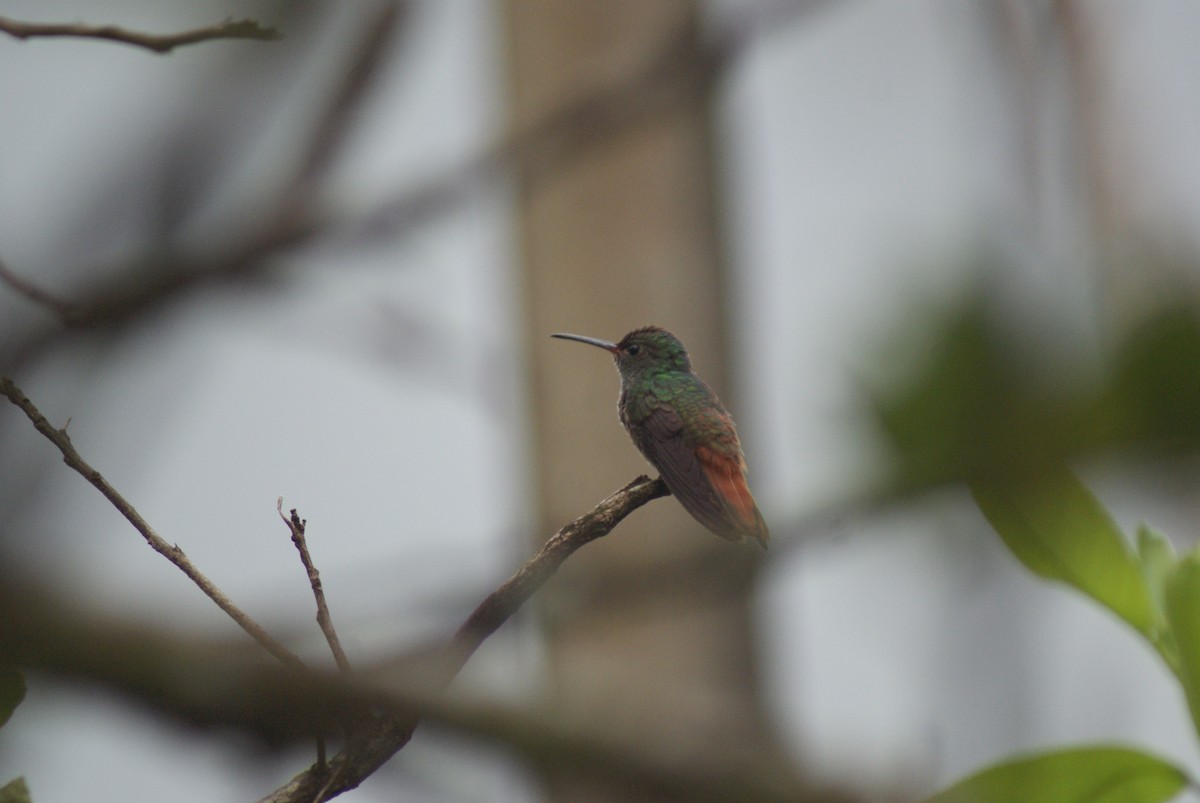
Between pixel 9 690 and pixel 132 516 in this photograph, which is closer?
pixel 9 690

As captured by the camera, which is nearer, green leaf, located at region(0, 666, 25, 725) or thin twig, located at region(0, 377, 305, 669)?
green leaf, located at region(0, 666, 25, 725)

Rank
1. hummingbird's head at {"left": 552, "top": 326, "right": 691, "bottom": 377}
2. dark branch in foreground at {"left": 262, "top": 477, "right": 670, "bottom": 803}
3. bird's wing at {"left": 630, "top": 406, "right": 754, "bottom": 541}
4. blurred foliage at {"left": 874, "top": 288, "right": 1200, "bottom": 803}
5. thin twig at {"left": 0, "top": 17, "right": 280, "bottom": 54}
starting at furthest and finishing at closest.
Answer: hummingbird's head at {"left": 552, "top": 326, "right": 691, "bottom": 377}, bird's wing at {"left": 630, "top": 406, "right": 754, "bottom": 541}, thin twig at {"left": 0, "top": 17, "right": 280, "bottom": 54}, dark branch in foreground at {"left": 262, "top": 477, "right": 670, "bottom": 803}, blurred foliage at {"left": 874, "top": 288, "right": 1200, "bottom": 803}

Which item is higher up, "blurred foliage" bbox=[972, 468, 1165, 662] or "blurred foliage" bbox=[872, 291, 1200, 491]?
"blurred foliage" bbox=[872, 291, 1200, 491]

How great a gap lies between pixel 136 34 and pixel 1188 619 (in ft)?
3.01

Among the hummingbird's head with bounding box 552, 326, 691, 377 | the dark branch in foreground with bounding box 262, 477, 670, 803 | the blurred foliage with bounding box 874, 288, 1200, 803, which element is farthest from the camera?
the hummingbird's head with bounding box 552, 326, 691, 377

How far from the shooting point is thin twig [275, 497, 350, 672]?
0.52m

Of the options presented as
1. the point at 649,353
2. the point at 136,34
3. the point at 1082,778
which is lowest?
the point at 1082,778

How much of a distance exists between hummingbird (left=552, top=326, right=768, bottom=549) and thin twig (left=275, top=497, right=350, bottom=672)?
0.86 feet

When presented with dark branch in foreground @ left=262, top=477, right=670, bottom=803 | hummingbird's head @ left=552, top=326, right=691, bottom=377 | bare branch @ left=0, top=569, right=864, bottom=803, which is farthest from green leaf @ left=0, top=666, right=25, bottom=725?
hummingbird's head @ left=552, top=326, right=691, bottom=377

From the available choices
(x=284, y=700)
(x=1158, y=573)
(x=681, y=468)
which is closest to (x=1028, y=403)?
(x=284, y=700)

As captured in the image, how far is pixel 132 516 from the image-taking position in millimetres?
622

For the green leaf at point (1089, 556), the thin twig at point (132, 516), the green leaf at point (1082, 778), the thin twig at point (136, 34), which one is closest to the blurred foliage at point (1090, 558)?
the green leaf at point (1089, 556)

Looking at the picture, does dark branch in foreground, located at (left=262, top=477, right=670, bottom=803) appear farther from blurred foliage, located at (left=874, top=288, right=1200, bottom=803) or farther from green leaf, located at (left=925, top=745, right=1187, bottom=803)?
green leaf, located at (left=925, top=745, right=1187, bottom=803)

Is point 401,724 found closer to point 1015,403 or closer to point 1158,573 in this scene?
point 1015,403
